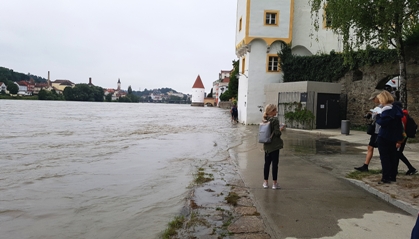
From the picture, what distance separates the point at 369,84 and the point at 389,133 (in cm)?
1683

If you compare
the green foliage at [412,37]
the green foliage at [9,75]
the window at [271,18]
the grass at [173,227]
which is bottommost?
the grass at [173,227]

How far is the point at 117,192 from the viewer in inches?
291

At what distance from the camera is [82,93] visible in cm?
13862

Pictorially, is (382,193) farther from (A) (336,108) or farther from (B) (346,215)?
(A) (336,108)

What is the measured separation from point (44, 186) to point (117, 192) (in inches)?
75.4

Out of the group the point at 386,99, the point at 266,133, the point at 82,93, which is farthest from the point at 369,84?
the point at 82,93

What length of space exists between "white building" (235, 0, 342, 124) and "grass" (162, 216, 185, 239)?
22751 mm

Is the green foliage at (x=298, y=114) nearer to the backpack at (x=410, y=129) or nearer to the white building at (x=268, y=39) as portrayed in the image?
the white building at (x=268, y=39)

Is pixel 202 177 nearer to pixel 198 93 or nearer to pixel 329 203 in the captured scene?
pixel 329 203

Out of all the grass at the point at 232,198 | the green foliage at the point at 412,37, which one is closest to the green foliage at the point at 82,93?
the green foliage at the point at 412,37

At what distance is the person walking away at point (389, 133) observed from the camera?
665 centimetres

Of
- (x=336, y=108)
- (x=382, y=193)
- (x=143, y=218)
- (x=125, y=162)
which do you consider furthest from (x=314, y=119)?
(x=143, y=218)

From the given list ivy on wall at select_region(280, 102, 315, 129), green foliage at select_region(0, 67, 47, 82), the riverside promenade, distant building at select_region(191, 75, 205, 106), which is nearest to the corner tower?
ivy on wall at select_region(280, 102, 315, 129)

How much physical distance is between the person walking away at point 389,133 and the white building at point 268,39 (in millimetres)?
20635
